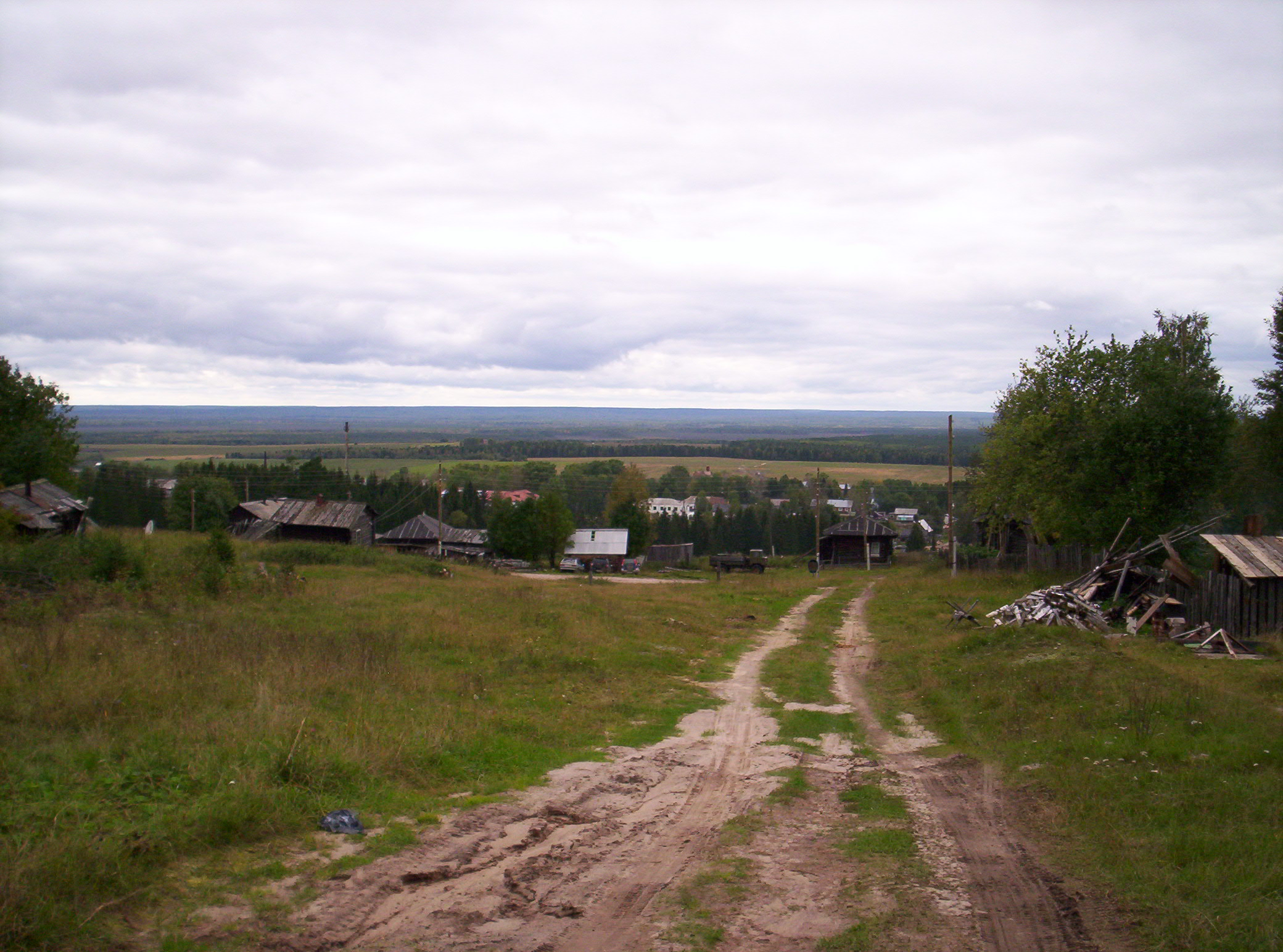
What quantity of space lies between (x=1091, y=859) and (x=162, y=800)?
7.32 m

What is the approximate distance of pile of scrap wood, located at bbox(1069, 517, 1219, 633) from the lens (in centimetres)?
1986

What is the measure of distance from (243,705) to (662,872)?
5.61 meters

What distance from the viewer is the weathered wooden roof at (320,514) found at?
54.1 meters

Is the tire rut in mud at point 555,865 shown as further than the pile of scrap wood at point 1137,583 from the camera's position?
No

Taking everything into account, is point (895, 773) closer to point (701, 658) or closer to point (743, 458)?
point (701, 658)

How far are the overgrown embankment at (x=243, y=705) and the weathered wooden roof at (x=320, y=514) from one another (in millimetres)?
31962

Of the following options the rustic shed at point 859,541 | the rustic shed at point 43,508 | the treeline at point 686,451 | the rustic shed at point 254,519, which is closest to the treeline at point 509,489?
the rustic shed at point 254,519

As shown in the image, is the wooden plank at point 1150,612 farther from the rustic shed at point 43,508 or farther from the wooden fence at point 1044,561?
the rustic shed at point 43,508

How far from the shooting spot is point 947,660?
56.3ft

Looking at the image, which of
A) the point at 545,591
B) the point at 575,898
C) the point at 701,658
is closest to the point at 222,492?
the point at 545,591

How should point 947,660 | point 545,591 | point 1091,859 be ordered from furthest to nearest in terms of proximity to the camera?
point 545,591, point 947,660, point 1091,859

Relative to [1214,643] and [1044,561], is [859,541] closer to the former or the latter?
[1044,561]

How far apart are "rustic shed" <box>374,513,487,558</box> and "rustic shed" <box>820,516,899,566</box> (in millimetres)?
24988

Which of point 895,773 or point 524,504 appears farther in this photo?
point 524,504
